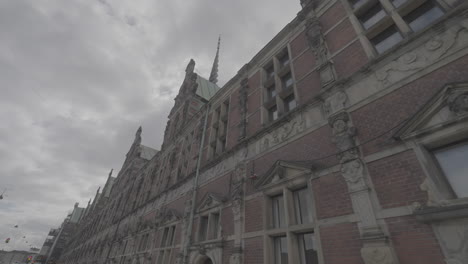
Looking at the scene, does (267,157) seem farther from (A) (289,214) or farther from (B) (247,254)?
(B) (247,254)

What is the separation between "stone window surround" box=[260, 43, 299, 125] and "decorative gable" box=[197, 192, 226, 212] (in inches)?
148

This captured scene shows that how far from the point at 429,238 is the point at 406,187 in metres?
0.92

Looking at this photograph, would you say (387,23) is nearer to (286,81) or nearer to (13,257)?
(286,81)

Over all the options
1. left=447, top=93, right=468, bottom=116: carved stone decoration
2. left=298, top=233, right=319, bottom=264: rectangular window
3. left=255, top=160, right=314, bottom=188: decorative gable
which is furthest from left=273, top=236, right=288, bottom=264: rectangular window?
left=447, top=93, right=468, bottom=116: carved stone decoration

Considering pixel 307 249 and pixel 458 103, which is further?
pixel 307 249

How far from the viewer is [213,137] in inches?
519

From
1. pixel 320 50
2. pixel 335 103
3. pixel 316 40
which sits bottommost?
pixel 335 103

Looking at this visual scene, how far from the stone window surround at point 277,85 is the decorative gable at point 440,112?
3844 mm

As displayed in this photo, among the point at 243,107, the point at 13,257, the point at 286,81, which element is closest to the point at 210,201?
the point at 243,107

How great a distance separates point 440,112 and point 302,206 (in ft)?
12.9

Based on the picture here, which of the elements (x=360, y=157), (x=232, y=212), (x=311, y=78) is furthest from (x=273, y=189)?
(x=311, y=78)

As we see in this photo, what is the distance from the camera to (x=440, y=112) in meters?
4.27

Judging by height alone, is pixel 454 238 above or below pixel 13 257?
below

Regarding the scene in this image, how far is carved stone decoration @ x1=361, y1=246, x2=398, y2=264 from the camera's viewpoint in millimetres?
3943
